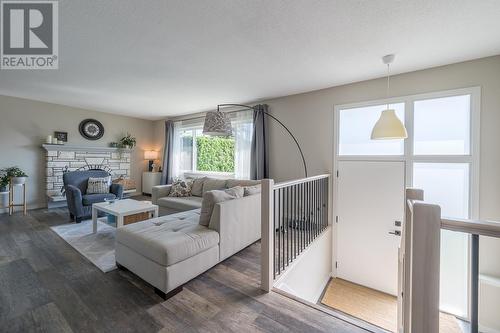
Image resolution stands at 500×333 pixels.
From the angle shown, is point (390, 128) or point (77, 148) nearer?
point (390, 128)

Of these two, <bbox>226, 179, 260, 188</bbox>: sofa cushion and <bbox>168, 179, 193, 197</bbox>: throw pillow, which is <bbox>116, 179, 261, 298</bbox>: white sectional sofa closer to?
<bbox>226, 179, 260, 188</bbox>: sofa cushion

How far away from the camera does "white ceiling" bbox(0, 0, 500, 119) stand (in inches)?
64.8

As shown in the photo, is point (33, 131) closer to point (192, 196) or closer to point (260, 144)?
point (192, 196)

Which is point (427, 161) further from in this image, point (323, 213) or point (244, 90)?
point (244, 90)

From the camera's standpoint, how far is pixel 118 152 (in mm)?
5754

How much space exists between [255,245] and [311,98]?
2.54m

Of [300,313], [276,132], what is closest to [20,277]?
[300,313]

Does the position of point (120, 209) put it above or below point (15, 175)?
below

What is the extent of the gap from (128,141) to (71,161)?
1.32 metres

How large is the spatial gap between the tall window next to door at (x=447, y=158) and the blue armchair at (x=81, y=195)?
4732 millimetres

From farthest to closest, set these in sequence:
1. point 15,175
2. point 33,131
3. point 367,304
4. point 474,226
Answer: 1. point 33,131
2. point 15,175
3. point 367,304
4. point 474,226

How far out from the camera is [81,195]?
149 inches

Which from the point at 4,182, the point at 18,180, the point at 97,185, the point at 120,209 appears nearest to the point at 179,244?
the point at 120,209

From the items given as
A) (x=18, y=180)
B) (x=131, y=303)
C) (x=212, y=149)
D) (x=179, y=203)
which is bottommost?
(x=131, y=303)
